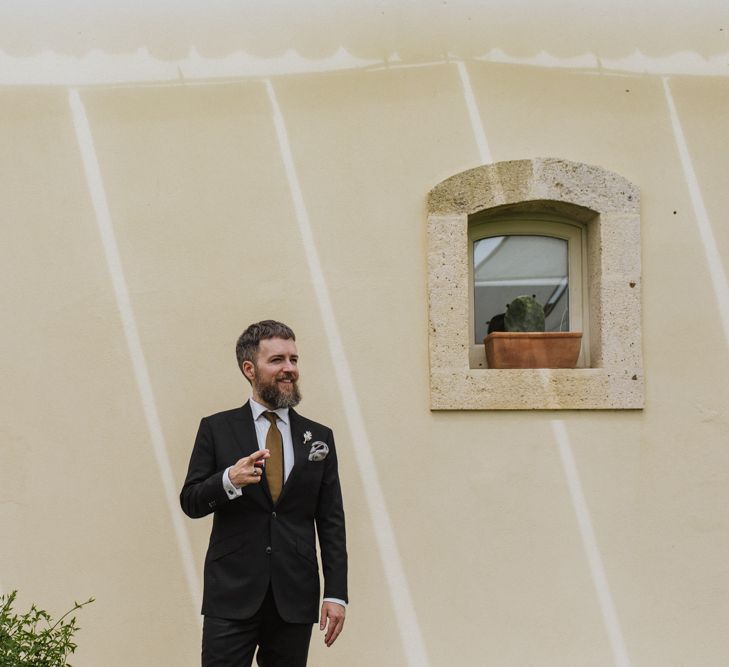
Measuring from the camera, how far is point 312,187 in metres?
4.58

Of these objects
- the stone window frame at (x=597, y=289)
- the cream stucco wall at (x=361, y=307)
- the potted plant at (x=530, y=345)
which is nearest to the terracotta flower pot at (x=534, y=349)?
the potted plant at (x=530, y=345)

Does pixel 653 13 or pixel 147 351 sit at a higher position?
pixel 653 13

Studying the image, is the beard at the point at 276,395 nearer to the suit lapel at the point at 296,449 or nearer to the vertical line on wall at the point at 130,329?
the suit lapel at the point at 296,449

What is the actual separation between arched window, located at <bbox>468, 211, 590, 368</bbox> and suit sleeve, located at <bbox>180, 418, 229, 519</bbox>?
170 centimetres

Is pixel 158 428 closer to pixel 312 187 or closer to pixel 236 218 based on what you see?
pixel 236 218

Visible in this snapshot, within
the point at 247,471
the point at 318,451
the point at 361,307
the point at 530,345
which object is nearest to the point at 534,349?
the point at 530,345

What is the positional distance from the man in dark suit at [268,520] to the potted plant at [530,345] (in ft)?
4.24

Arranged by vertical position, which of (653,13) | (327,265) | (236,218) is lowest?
(327,265)

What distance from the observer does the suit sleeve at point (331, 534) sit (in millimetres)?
3596

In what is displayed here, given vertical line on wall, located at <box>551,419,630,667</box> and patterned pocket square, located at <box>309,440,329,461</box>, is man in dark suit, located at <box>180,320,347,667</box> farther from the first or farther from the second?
vertical line on wall, located at <box>551,419,630,667</box>

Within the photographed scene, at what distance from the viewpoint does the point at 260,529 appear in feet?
11.4

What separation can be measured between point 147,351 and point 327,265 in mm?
971

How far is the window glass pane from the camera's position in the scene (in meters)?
4.82

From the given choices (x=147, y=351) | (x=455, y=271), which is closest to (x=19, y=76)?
(x=147, y=351)
